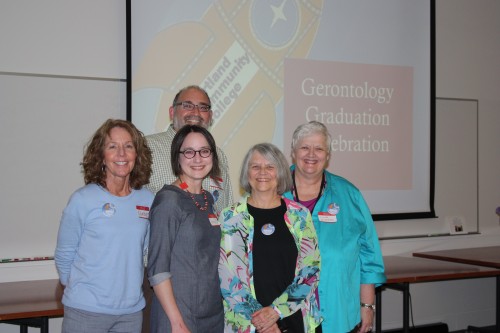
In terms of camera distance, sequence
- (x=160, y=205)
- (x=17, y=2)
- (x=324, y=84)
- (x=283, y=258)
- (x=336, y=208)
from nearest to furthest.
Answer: (x=160, y=205) < (x=283, y=258) < (x=336, y=208) < (x=17, y=2) < (x=324, y=84)

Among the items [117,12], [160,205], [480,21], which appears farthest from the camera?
[480,21]

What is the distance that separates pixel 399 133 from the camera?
498cm

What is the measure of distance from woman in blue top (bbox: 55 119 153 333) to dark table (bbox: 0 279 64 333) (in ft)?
1.99

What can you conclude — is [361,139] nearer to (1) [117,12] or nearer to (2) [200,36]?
(2) [200,36]

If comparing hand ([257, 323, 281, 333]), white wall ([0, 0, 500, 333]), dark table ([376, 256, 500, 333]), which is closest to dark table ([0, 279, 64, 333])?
hand ([257, 323, 281, 333])

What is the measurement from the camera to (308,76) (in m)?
4.63

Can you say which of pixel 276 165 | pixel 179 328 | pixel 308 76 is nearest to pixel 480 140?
pixel 308 76

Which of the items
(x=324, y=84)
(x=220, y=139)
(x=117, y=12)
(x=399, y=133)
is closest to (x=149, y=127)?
(x=220, y=139)

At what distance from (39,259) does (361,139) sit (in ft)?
9.08

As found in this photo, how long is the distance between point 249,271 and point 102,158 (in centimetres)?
78

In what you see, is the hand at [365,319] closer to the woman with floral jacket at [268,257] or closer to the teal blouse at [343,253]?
the teal blouse at [343,253]

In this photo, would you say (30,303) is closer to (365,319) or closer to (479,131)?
(365,319)

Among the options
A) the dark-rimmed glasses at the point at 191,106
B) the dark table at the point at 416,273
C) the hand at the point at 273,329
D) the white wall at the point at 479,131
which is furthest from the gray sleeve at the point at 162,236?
the white wall at the point at 479,131

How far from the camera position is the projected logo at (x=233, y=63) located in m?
4.06
